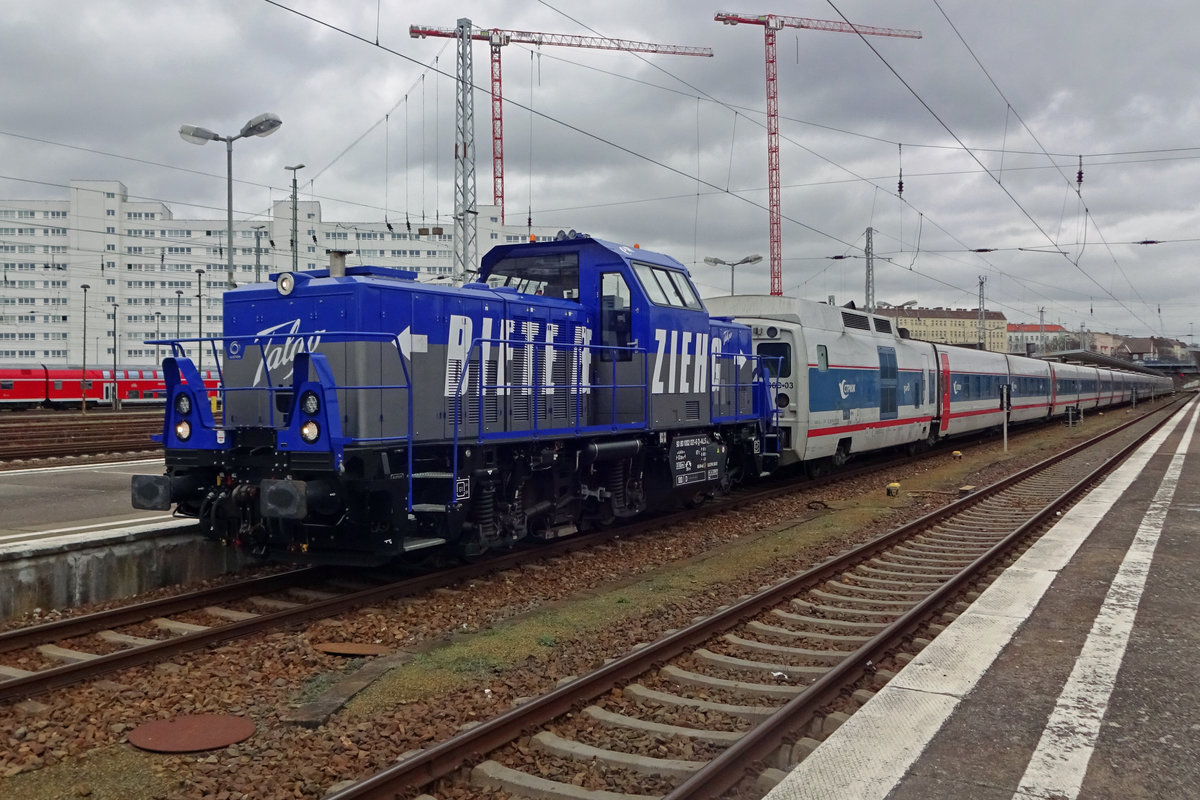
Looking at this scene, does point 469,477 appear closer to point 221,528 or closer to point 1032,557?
point 221,528

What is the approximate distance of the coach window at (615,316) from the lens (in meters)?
10.7

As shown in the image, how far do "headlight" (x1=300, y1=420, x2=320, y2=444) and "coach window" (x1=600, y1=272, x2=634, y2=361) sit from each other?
4.40m

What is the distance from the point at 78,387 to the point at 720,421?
41569mm

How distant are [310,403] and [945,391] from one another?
841 inches

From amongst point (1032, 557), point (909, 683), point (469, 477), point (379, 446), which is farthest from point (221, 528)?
point (1032, 557)

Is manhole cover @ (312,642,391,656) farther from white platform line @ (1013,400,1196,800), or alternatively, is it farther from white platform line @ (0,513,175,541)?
white platform line @ (1013,400,1196,800)

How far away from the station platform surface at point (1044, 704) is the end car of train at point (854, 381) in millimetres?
6985

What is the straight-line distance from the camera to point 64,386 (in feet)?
141

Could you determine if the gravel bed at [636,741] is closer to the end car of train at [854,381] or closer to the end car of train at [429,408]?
the end car of train at [429,408]

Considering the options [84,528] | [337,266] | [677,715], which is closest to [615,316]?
[337,266]

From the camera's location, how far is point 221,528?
303 inches

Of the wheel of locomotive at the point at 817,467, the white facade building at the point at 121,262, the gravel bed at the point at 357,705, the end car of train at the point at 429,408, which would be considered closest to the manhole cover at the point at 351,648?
the gravel bed at the point at 357,705

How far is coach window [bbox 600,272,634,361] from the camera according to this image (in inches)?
421

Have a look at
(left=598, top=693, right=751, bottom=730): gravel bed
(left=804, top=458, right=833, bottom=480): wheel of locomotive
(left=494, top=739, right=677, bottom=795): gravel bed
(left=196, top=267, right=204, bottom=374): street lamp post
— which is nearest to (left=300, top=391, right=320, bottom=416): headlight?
(left=196, top=267, right=204, bottom=374): street lamp post
